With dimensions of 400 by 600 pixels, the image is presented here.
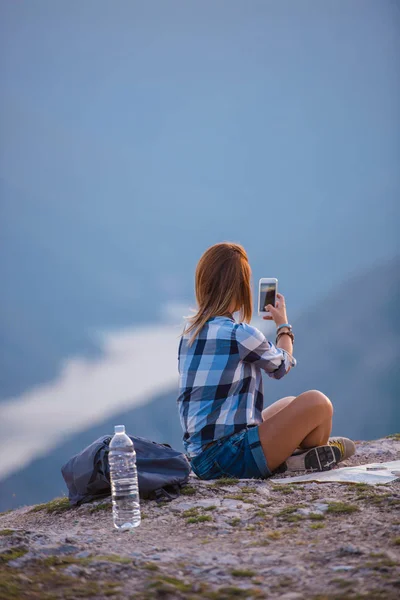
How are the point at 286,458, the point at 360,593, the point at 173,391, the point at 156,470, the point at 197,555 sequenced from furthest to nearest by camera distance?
the point at 173,391, the point at 286,458, the point at 156,470, the point at 197,555, the point at 360,593

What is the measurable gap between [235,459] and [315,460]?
0.39 meters

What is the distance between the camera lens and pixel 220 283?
302 cm

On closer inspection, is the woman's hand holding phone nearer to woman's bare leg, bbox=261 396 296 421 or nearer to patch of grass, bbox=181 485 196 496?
woman's bare leg, bbox=261 396 296 421

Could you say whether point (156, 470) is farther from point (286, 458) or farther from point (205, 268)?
point (205, 268)

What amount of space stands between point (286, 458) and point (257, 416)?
8.2 inches

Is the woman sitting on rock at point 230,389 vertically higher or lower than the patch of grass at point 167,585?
higher

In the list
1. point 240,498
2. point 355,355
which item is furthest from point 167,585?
point 355,355

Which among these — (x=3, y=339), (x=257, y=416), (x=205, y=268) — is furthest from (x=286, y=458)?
(x=3, y=339)

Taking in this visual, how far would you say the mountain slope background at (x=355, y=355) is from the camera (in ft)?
25.7

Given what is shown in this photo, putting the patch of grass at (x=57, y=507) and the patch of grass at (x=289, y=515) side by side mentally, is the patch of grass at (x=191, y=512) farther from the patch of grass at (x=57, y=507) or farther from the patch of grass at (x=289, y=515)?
the patch of grass at (x=57, y=507)

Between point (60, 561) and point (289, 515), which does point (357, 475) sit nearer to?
point (289, 515)

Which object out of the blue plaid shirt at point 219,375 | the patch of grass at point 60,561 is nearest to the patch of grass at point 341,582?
the patch of grass at point 60,561

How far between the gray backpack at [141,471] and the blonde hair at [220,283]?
46 centimetres

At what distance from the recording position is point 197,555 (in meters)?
1.91
